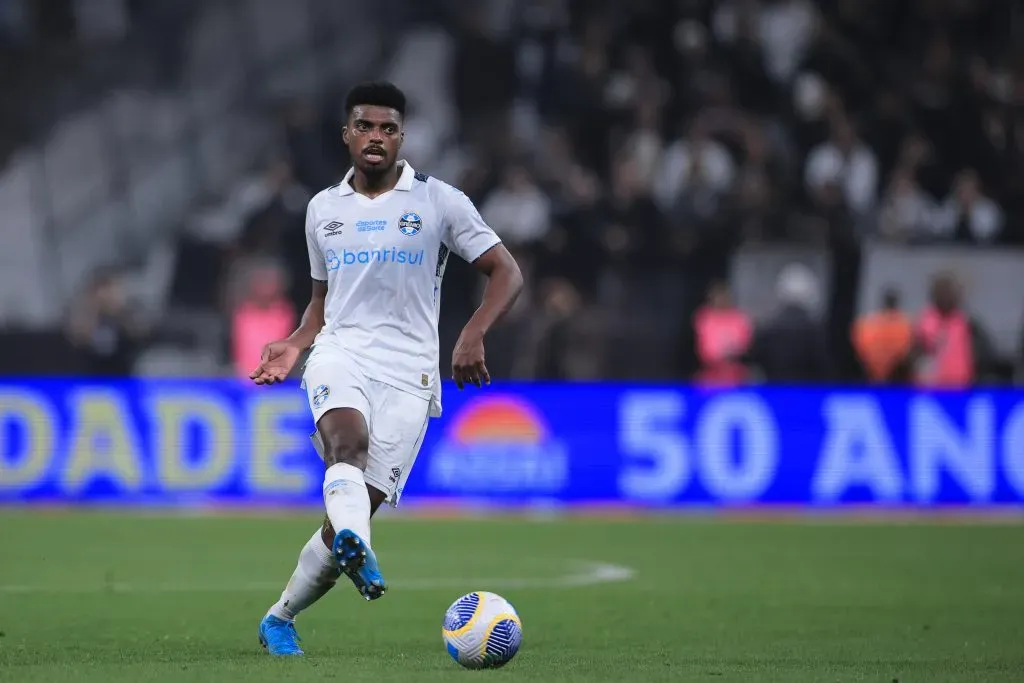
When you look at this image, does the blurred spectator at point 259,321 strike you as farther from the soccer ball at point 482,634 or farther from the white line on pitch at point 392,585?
the soccer ball at point 482,634

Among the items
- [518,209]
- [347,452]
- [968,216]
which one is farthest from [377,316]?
[968,216]

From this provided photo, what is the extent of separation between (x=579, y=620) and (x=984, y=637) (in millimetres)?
1943

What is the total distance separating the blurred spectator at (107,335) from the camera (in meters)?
17.5

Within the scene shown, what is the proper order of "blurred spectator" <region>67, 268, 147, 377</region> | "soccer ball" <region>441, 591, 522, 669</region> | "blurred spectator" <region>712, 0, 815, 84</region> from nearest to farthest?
1. "soccer ball" <region>441, 591, 522, 669</region>
2. "blurred spectator" <region>67, 268, 147, 377</region>
3. "blurred spectator" <region>712, 0, 815, 84</region>

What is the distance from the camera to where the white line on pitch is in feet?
33.2

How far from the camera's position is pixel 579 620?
869 cm

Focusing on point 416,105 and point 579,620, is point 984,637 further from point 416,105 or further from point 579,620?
point 416,105

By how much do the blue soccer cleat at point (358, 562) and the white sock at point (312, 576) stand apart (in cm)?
75

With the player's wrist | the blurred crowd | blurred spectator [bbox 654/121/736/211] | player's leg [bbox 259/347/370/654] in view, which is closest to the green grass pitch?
player's leg [bbox 259/347/370/654]

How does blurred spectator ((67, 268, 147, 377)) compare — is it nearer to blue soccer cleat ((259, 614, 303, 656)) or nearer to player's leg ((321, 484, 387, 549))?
blue soccer cleat ((259, 614, 303, 656))

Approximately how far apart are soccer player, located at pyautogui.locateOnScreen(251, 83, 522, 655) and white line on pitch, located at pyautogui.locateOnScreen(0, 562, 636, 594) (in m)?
3.17

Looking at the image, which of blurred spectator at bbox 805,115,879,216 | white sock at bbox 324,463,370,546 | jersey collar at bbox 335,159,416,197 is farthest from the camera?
blurred spectator at bbox 805,115,879,216

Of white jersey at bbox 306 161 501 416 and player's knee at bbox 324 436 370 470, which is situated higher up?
white jersey at bbox 306 161 501 416

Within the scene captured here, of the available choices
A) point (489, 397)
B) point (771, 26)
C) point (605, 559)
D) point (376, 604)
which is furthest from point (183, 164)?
point (376, 604)
